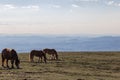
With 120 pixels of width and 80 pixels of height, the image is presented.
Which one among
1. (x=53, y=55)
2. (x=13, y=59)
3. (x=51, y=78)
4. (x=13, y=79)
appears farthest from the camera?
(x=53, y=55)

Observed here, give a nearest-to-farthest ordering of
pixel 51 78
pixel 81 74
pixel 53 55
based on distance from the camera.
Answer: pixel 51 78, pixel 81 74, pixel 53 55

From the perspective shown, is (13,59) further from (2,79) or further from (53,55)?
(53,55)

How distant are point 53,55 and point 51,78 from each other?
3292 centimetres

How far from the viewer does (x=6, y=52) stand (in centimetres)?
4791

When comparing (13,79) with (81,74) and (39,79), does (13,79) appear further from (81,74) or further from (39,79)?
(81,74)

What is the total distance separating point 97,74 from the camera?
44.0 meters

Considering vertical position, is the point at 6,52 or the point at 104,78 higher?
the point at 6,52

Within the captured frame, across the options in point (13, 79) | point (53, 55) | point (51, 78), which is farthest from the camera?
point (53, 55)

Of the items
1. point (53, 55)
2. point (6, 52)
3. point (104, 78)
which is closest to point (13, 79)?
point (104, 78)

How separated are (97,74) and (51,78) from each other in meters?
7.79

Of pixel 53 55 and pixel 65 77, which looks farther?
pixel 53 55

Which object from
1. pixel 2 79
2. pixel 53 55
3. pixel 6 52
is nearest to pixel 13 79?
pixel 2 79

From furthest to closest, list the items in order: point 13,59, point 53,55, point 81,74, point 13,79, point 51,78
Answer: point 53,55 → point 13,59 → point 81,74 → point 51,78 → point 13,79

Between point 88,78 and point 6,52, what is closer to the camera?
point 88,78
